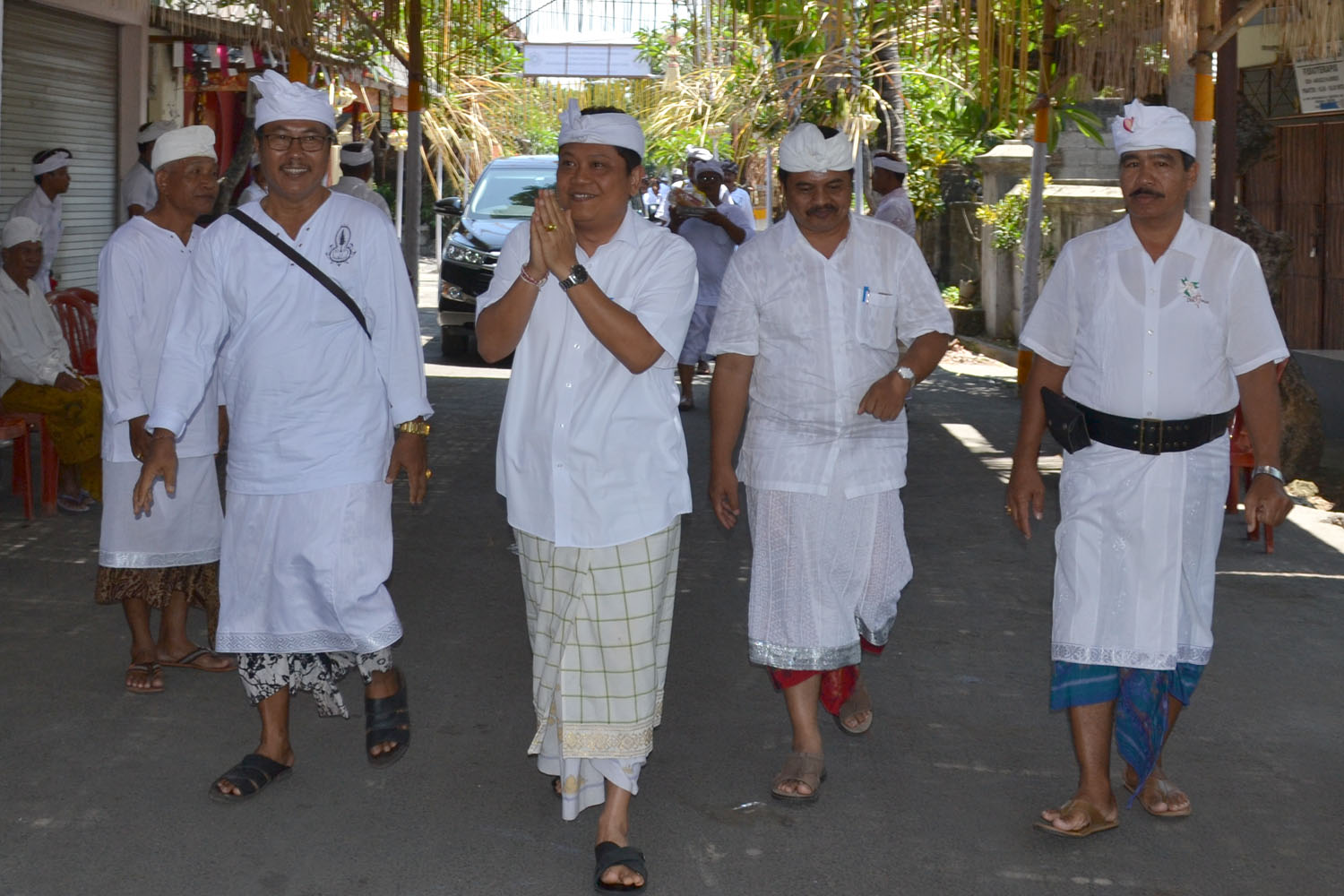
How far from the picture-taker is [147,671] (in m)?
5.70

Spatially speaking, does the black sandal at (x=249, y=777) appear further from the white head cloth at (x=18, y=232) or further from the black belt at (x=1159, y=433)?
the white head cloth at (x=18, y=232)

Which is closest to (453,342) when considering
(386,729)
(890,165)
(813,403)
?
(890,165)

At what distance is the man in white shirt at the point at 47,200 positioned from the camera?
1089 centimetres

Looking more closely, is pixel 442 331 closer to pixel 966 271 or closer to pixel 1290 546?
pixel 966 271

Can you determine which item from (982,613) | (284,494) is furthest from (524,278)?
(982,613)

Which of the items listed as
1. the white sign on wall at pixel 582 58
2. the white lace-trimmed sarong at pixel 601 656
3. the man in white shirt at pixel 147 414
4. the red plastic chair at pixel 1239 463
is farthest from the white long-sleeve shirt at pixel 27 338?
the white sign on wall at pixel 582 58

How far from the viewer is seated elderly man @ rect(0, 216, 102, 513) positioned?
837 centimetres

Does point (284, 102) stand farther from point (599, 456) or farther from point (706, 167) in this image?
point (706, 167)

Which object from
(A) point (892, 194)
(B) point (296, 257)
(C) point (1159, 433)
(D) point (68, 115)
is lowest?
(C) point (1159, 433)

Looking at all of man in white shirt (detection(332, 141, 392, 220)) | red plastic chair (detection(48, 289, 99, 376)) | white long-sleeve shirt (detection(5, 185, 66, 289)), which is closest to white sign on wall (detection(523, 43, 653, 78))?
man in white shirt (detection(332, 141, 392, 220))

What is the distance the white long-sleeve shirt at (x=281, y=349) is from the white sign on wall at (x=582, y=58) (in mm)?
48712

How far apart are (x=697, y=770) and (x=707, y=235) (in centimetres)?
834

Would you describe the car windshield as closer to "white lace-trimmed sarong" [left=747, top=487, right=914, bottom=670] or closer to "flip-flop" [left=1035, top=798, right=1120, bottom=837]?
"white lace-trimmed sarong" [left=747, top=487, right=914, bottom=670]

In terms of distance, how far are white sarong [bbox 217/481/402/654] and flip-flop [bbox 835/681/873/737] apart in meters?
1.55
